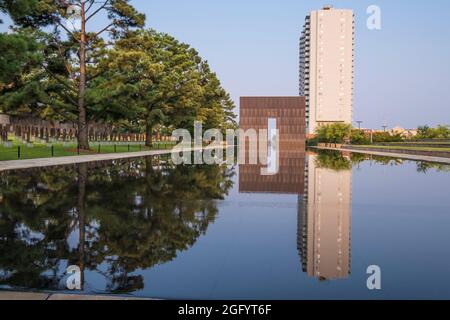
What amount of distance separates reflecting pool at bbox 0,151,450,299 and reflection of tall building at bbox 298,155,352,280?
0.08ft

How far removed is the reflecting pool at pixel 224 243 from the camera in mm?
5488

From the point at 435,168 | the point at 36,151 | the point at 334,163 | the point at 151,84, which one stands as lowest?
the point at 435,168

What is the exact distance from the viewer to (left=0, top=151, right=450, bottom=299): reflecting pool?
5.49 metres

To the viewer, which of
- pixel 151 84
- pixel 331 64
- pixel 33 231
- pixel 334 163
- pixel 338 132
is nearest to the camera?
pixel 33 231

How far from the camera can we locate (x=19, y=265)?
20.4 feet

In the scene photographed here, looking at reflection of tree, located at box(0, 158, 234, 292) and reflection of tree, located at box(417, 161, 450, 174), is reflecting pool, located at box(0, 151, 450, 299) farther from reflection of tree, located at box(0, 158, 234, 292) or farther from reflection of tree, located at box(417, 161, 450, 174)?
reflection of tree, located at box(417, 161, 450, 174)

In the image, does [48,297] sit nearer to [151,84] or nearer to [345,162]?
[345,162]

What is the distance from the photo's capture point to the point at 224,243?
7699mm

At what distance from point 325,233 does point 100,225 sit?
178 inches

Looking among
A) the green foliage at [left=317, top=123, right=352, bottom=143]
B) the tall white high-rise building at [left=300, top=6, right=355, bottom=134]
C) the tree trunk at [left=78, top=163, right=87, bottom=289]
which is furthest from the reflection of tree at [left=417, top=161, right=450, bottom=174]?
the tall white high-rise building at [left=300, top=6, right=355, bottom=134]

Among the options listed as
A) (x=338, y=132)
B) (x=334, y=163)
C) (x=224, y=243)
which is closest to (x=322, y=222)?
(x=224, y=243)
